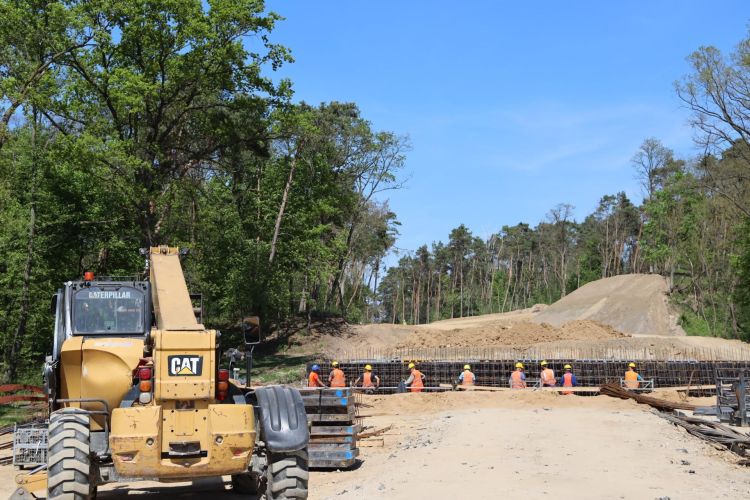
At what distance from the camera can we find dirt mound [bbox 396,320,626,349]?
46062 millimetres

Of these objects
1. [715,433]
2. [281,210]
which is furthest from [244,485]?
[281,210]

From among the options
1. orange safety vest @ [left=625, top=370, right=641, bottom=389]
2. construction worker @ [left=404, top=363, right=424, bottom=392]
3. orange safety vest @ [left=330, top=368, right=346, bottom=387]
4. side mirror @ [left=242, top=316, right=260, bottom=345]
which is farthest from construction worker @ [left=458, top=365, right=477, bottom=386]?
side mirror @ [left=242, top=316, right=260, bottom=345]

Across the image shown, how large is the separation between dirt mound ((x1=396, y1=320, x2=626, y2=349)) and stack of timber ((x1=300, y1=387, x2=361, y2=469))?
101 feet

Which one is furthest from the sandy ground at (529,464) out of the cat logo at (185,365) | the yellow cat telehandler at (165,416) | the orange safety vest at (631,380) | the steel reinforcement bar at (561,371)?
the steel reinforcement bar at (561,371)

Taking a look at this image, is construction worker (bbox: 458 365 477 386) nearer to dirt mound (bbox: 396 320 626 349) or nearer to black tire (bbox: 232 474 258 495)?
black tire (bbox: 232 474 258 495)

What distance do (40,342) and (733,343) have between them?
121 feet

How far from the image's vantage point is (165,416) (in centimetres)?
845

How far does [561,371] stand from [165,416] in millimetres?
22685

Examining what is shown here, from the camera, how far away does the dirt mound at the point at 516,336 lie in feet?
151

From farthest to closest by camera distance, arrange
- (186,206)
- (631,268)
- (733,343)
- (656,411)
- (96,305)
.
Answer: (631,268)
(733,343)
(186,206)
(656,411)
(96,305)

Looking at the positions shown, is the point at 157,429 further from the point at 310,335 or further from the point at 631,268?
the point at 631,268

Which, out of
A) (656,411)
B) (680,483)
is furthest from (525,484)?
(656,411)

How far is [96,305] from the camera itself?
10703 millimetres

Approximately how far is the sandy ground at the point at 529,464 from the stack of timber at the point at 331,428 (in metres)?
0.31
